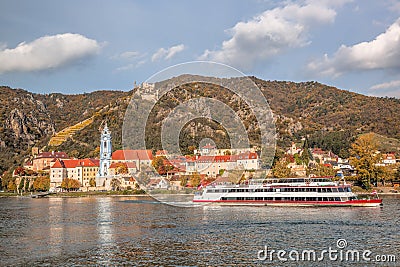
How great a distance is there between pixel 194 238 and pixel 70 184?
88.7 metres

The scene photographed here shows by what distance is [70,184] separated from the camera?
115125 millimetres

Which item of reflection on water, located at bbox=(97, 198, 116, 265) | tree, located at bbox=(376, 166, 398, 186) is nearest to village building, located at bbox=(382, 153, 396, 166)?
tree, located at bbox=(376, 166, 398, 186)

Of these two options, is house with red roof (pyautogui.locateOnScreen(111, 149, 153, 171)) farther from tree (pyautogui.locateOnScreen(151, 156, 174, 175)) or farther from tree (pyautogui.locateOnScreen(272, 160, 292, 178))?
tree (pyautogui.locateOnScreen(272, 160, 292, 178))

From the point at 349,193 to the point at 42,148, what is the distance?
456ft

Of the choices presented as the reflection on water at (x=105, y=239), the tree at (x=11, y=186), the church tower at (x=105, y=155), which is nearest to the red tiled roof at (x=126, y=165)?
the church tower at (x=105, y=155)

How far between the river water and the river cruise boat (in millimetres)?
7367

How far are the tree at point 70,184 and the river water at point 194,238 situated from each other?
68992mm

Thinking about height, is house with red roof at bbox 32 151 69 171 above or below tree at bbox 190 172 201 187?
above

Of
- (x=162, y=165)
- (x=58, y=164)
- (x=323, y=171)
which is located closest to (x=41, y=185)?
(x=58, y=164)

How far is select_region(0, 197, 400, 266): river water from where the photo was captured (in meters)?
25.4

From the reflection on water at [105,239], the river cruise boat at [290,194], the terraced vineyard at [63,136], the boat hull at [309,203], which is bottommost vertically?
the reflection on water at [105,239]

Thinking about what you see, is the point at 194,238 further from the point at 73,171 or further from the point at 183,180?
the point at 73,171

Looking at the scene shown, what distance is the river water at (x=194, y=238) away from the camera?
25438mm

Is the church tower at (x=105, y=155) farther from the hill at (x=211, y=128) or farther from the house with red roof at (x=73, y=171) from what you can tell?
the hill at (x=211, y=128)
